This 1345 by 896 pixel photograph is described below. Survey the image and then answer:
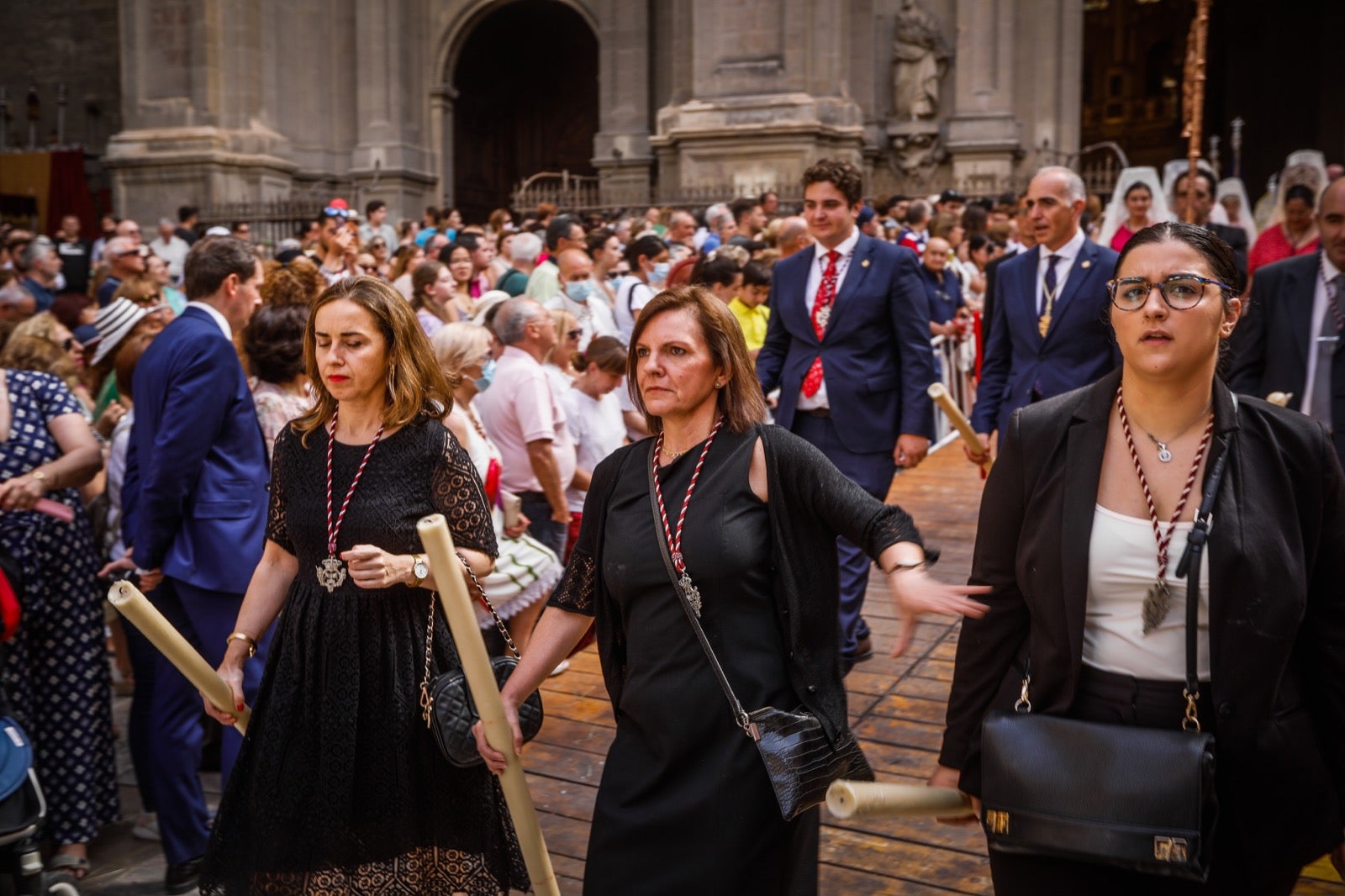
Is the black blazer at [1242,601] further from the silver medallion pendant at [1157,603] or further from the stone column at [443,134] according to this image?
the stone column at [443,134]

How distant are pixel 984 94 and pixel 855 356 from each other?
1722cm

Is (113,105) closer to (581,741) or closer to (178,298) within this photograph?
(178,298)

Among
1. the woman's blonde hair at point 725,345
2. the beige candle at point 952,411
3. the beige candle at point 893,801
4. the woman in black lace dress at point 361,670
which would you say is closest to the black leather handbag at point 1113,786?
the beige candle at point 893,801

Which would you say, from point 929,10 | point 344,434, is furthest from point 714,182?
point 344,434

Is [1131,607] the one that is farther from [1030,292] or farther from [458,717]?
[1030,292]

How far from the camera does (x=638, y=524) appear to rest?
9.24ft

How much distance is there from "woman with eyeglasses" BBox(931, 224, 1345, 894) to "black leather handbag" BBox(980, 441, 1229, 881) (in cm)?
5

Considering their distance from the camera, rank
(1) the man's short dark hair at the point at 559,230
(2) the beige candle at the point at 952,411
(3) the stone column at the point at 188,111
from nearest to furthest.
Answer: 1. (2) the beige candle at the point at 952,411
2. (1) the man's short dark hair at the point at 559,230
3. (3) the stone column at the point at 188,111

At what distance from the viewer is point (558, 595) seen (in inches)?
118

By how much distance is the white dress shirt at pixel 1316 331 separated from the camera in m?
4.83

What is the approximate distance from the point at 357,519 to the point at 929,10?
20647 mm

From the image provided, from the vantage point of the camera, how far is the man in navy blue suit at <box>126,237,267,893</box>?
4.09 m

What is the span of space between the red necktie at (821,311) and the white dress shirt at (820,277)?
1cm

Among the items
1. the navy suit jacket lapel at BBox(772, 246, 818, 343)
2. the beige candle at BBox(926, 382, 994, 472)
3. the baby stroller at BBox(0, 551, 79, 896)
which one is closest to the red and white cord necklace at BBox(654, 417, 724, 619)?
the beige candle at BBox(926, 382, 994, 472)
